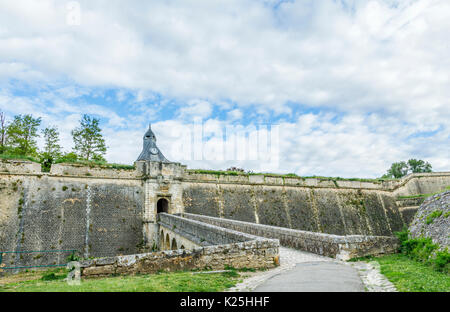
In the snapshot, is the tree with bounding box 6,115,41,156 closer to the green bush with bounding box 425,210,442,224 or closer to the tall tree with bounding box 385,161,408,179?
the green bush with bounding box 425,210,442,224

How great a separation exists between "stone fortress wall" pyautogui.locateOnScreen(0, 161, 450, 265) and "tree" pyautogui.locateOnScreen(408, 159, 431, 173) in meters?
25.6

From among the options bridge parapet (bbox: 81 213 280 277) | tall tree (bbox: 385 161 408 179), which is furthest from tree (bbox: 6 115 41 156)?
tall tree (bbox: 385 161 408 179)

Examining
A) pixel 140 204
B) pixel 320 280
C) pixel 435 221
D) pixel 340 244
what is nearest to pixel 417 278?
pixel 320 280

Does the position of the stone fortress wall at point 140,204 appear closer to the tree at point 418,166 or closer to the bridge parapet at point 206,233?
the bridge parapet at point 206,233

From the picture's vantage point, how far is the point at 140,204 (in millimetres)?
19875

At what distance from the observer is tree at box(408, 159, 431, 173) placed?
49.7 m

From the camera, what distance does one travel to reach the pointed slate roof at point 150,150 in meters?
29.8

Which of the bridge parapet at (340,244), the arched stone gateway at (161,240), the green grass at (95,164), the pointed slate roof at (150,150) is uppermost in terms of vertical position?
the pointed slate roof at (150,150)

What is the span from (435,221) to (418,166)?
5242cm

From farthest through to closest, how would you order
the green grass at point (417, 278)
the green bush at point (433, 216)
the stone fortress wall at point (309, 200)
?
the stone fortress wall at point (309, 200)
the green bush at point (433, 216)
the green grass at point (417, 278)

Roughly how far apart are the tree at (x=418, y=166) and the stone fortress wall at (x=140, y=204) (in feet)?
84.0

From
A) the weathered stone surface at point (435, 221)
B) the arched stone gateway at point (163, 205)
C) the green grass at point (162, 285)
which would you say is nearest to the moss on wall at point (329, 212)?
the arched stone gateway at point (163, 205)

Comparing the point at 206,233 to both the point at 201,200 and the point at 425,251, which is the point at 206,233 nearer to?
the point at 425,251
